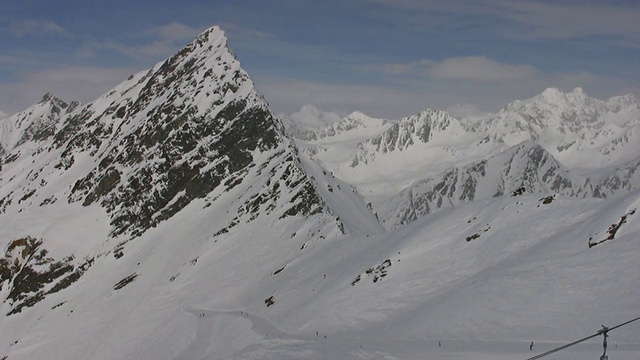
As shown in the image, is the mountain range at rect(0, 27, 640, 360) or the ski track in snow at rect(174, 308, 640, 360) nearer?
the ski track in snow at rect(174, 308, 640, 360)

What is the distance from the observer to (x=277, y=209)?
9219 centimetres

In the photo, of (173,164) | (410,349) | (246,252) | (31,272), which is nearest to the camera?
(410,349)

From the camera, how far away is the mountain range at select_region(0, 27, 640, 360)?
122 feet

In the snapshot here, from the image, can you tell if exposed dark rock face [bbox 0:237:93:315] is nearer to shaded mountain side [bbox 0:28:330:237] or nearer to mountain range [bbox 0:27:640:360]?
mountain range [bbox 0:27:640:360]

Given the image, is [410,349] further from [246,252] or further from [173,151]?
[173,151]

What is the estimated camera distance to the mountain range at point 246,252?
3712 cm

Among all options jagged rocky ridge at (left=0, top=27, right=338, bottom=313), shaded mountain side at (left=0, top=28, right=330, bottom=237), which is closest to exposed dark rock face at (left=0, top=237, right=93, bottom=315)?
jagged rocky ridge at (left=0, top=27, right=338, bottom=313)

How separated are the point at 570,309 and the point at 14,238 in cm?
10862

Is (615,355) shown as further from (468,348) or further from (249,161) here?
(249,161)

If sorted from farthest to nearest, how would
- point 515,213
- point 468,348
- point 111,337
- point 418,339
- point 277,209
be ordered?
1. point 277,209
2. point 111,337
3. point 515,213
4. point 418,339
5. point 468,348

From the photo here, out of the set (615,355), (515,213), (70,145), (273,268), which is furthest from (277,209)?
(70,145)

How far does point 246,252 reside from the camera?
278ft

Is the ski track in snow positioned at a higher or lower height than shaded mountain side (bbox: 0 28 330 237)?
lower

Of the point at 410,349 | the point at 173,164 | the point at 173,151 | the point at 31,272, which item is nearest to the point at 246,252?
the point at 173,164
